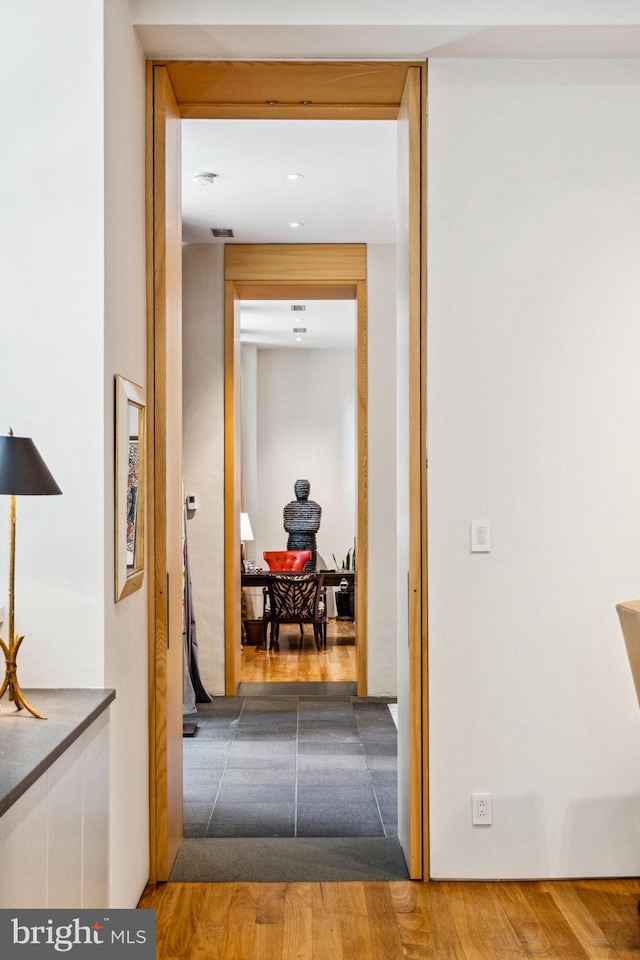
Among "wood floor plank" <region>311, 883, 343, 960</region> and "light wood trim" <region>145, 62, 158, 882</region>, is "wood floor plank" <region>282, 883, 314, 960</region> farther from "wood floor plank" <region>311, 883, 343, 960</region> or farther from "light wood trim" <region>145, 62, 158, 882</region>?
"light wood trim" <region>145, 62, 158, 882</region>

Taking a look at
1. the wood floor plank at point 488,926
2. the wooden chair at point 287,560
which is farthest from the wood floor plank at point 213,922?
the wooden chair at point 287,560

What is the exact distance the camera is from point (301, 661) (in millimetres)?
6504

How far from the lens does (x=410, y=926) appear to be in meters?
2.47

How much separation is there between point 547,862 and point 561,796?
219 mm

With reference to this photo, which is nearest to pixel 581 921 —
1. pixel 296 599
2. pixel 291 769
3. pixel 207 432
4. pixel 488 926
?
pixel 488 926

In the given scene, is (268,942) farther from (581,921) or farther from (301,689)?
(301,689)

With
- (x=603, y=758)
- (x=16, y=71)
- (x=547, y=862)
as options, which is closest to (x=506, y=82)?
(x=16, y=71)

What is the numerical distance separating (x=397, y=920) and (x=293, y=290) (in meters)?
3.93

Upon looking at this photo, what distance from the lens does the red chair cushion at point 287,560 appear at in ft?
26.6

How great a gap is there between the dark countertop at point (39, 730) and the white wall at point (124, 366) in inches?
5.2

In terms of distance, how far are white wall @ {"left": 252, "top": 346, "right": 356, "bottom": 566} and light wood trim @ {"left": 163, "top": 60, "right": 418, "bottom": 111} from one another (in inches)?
255

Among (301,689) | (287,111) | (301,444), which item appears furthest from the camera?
(301,444)

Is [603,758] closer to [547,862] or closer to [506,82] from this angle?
[547,862]

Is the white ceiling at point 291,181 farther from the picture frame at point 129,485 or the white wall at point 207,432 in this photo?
the picture frame at point 129,485
